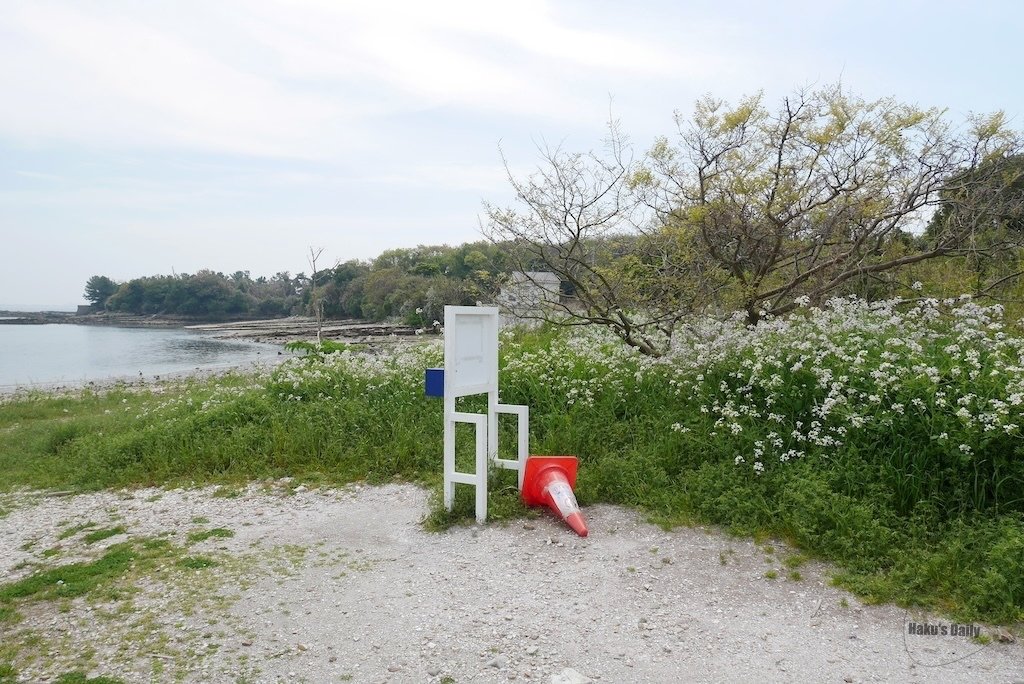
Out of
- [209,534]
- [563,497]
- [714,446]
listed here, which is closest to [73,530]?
[209,534]

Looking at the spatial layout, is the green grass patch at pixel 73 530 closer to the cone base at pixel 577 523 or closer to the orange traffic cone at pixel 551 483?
the orange traffic cone at pixel 551 483

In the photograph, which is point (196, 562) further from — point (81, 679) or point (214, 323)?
point (214, 323)

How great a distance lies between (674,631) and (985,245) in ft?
24.0

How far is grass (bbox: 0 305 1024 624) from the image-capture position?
190 inches

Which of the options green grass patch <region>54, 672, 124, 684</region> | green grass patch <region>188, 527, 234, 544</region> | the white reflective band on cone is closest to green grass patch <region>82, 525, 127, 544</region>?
green grass patch <region>188, 527, 234, 544</region>

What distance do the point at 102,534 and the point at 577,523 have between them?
3770mm

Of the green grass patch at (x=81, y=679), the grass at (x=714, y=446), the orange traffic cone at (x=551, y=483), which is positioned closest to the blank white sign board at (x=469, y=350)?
the orange traffic cone at (x=551, y=483)

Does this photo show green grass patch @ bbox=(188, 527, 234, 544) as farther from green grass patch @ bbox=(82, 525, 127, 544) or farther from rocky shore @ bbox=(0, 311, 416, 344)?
rocky shore @ bbox=(0, 311, 416, 344)

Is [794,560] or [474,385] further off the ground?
[474,385]

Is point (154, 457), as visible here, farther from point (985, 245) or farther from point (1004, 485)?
point (985, 245)

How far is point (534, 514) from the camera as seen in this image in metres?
5.89

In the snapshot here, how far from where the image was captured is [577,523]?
5.50m

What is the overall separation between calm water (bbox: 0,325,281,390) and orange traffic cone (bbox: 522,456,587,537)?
23.3 meters

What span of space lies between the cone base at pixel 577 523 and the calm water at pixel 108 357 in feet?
78.0
